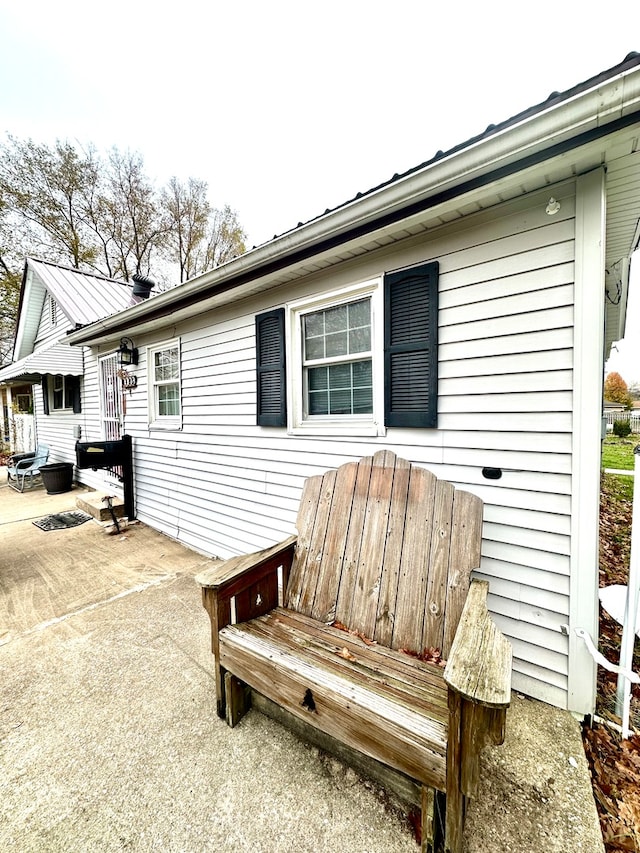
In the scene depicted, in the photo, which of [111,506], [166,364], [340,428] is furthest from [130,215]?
[340,428]

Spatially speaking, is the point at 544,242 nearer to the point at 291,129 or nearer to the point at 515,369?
the point at 515,369

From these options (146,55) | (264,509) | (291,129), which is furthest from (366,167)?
(264,509)

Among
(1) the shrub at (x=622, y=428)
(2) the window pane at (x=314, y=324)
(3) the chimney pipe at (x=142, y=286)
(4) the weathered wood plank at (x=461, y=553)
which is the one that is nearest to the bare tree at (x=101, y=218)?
(3) the chimney pipe at (x=142, y=286)

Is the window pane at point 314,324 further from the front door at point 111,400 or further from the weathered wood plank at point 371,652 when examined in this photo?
the front door at point 111,400

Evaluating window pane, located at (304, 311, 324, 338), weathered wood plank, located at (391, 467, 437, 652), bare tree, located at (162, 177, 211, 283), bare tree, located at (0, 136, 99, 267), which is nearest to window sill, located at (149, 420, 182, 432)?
window pane, located at (304, 311, 324, 338)

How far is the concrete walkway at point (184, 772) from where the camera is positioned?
4.30 ft

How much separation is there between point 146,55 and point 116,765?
10239 millimetres

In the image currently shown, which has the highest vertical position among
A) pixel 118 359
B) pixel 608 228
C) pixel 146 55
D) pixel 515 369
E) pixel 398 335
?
pixel 146 55

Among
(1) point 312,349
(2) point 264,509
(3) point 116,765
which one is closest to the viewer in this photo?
(3) point 116,765

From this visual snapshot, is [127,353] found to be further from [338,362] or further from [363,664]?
[363,664]

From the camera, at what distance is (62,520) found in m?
5.32

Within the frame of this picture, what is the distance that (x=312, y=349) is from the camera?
295cm

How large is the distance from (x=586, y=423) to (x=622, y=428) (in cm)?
1803

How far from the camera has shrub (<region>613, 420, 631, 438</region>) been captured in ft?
50.1
